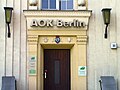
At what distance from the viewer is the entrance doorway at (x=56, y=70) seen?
44.4 ft

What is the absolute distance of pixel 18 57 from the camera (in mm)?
12938

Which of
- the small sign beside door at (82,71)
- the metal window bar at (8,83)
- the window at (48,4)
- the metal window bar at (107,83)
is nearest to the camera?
the metal window bar at (8,83)

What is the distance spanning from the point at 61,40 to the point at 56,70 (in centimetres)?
112

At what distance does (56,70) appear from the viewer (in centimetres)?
1357

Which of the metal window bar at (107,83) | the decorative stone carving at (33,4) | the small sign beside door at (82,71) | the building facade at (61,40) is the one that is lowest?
the metal window bar at (107,83)

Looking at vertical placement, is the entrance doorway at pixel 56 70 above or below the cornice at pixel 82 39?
below

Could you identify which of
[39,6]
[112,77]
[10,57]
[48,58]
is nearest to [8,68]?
[10,57]

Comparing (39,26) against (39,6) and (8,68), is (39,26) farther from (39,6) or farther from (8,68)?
(8,68)

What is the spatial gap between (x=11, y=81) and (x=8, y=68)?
53 centimetres

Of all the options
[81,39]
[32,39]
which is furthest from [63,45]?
[32,39]

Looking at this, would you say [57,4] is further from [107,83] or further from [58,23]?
[107,83]

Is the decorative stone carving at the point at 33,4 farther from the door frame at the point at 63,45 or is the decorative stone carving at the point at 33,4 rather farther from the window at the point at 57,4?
the door frame at the point at 63,45

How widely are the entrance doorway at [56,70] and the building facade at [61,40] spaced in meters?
0.36

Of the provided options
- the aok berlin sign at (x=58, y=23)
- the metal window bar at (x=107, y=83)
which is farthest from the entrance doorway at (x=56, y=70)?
the metal window bar at (x=107, y=83)
